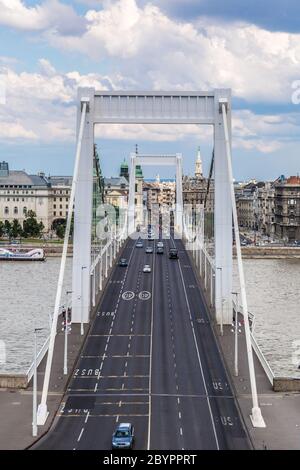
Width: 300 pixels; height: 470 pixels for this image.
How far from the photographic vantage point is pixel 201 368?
34.7m

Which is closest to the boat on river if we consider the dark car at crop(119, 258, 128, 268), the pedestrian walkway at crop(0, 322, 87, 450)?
the dark car at crop(119, 258, 128, 268)

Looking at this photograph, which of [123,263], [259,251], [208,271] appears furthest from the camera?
[259,251]

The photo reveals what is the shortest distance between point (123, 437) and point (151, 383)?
748cm

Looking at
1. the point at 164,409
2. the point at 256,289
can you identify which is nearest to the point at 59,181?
the point at 256,289

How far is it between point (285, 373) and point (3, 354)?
44.8 feet

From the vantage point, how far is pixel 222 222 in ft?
141

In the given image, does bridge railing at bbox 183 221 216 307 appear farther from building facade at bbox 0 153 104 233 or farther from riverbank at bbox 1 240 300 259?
building facade at bbox 0 153 104 233

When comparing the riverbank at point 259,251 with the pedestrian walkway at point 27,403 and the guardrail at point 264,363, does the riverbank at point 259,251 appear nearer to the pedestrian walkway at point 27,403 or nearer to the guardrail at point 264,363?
the guardrail at point 264,363

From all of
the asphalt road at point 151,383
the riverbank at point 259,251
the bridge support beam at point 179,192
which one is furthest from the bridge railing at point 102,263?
the riverbank at point 259,251

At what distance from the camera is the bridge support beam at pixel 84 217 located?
4231 centimetres

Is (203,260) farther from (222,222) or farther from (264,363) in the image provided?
A: (264,363)

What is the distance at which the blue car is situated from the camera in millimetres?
24522

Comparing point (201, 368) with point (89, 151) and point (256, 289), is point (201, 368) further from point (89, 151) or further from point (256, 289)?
point (256, 289)

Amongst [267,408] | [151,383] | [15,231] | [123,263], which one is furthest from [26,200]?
[267,408]
